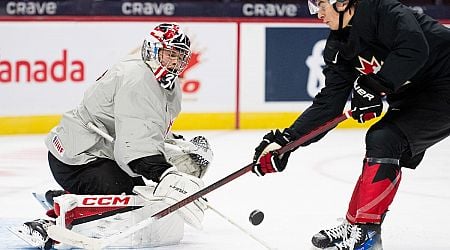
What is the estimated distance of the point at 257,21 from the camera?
6.93 meters

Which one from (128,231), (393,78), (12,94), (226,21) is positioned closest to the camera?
(393,78)

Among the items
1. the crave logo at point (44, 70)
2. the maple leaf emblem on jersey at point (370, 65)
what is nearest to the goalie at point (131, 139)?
the maple leaf emblem on jersey at point (370, 65)

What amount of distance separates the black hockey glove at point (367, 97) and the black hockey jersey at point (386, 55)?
3 centimetres

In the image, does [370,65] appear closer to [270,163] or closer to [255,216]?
[270,163]

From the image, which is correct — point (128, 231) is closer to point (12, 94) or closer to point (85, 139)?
point (85, 139)

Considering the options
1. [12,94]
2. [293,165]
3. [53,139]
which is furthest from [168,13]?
[53,139]

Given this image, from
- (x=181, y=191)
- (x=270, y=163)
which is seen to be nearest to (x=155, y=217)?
(x=181, y=191)

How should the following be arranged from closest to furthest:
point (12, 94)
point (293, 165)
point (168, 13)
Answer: point (293, 165) → point (12, 94) → point (168, 13)

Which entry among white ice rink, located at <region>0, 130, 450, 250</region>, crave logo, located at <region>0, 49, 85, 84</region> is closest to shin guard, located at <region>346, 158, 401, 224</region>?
white ice rink, located at <region>0, 130, 450, 250</region>

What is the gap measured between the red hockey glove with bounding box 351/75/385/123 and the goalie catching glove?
0.33 m

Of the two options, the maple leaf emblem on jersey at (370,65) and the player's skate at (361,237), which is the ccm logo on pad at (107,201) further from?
the maple leaf emblem on jersey at (370,65)

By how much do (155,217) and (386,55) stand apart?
894mm

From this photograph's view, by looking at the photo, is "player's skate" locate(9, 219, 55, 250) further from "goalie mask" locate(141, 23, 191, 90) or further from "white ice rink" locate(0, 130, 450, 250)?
"goalie mask" locate(141, 23, 191, 90)

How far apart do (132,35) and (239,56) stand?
74 centimetres
